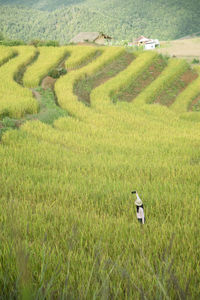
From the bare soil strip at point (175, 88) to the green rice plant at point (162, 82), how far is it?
0.19 metres

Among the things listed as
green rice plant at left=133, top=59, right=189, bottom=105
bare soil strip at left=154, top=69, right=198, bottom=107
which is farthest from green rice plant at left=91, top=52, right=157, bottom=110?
bare soil strip at left=154, top=69, right=198, bottom=107

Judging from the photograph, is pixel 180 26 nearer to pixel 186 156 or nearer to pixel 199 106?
pixel 199 106

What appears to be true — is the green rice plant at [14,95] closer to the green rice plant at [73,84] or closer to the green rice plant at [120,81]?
the green rice plant at [73,84]

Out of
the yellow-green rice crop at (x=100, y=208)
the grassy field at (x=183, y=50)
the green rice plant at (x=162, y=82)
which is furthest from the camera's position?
the grassy field at (x=183, y=50)

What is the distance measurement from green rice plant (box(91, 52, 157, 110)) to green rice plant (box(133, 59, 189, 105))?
0.96 meters

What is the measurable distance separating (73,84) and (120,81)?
2.18 metres

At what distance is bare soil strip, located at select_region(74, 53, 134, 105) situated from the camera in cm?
1103

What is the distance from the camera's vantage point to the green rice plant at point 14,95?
7.48 m


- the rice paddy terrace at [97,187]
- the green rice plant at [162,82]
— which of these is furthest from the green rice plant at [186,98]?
the green rice plant at [162,82]

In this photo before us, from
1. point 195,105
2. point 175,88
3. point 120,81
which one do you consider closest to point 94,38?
point 175,88

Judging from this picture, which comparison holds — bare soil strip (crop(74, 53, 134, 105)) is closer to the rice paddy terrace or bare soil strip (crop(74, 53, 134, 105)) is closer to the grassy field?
the rice paddy terrace

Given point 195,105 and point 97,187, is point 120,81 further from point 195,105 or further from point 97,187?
point 97,187

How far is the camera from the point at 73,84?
11570 mm

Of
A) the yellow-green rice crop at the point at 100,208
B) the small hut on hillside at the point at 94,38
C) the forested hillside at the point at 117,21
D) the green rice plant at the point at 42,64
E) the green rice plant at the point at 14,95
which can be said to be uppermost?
the forested hillside at the point at 117,21
